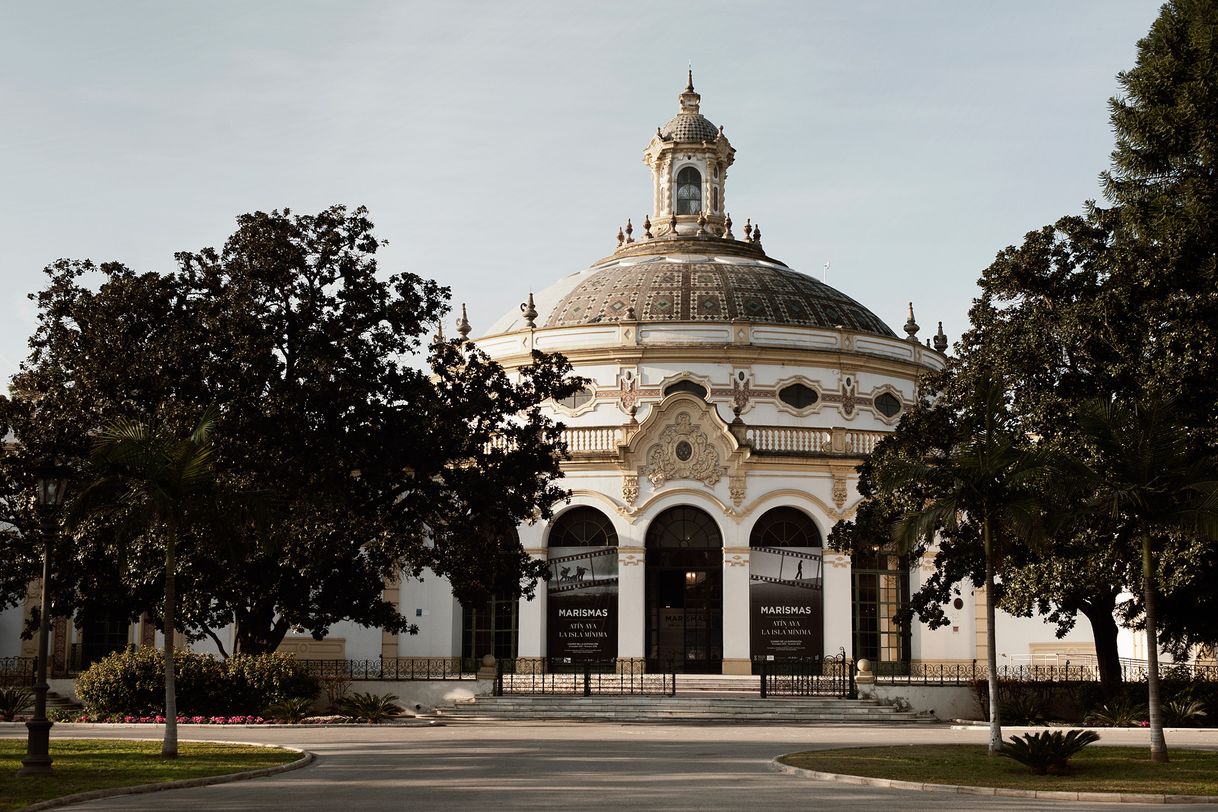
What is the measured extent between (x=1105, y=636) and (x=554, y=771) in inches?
850

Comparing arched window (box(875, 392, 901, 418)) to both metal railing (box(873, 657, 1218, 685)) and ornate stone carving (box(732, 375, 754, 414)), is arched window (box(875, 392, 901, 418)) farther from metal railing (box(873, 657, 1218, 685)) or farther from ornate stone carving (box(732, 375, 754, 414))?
metal railing (box(873, 657, 1218, 685))

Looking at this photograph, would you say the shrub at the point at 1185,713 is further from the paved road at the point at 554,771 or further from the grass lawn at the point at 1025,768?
the grass lawn at the point at 1025,768

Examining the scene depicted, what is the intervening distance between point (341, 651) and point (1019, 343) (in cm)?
2546

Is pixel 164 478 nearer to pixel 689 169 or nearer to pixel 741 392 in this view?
pixel 741 392

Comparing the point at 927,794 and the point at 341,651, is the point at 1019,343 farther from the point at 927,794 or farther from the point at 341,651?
the point at 341,651

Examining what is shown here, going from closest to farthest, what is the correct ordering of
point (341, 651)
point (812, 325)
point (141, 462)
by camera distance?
point (141, 462)
point (341, 651)
point (812, 325)

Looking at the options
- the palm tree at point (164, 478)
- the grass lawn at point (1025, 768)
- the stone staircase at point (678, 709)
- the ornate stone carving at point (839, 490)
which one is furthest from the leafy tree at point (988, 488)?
the ornate stone carving at point (839, 490)

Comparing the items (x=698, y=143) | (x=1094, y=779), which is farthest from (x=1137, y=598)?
(x=698, y=143)

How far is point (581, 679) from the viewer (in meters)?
45.0

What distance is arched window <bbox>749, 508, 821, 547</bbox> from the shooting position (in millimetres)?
49438

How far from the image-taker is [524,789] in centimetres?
2006

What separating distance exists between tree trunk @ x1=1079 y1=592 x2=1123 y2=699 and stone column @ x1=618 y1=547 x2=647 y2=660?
50.1ft

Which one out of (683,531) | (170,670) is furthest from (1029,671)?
(170,670)

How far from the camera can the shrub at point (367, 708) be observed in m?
37.5
